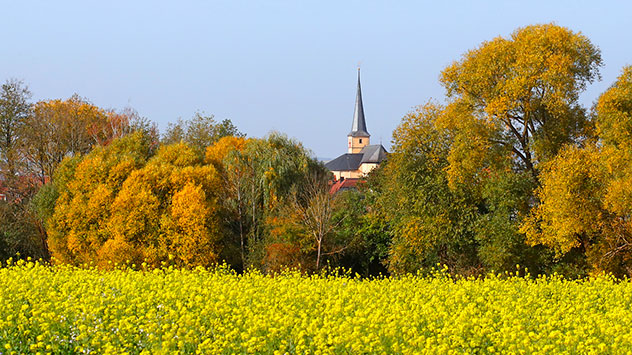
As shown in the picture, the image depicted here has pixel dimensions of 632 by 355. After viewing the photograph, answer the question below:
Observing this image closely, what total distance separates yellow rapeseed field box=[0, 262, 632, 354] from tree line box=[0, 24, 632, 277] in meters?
16.9

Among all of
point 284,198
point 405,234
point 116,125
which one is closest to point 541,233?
point 405,234

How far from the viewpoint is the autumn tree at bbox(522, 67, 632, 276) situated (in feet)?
104

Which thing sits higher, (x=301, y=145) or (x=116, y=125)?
(x=116, y=125)

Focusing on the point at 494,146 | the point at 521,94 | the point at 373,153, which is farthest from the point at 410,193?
the point at 373,153

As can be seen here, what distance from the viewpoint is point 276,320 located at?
11.6 m

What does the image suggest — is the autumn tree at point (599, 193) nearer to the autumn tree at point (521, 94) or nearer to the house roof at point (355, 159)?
the autumn tree at point (521, 94)

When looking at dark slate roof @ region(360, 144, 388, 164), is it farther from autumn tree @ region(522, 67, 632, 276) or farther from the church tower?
autumn tree @ region(522, 67, 632, 276)

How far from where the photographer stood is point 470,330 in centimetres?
1159

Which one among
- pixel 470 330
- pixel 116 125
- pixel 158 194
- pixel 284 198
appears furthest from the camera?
pixel 116 125

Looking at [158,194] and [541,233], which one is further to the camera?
[158,194]

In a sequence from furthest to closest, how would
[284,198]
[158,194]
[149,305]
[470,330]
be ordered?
[284,198] → [158,194] → [149,305] → [470,330]

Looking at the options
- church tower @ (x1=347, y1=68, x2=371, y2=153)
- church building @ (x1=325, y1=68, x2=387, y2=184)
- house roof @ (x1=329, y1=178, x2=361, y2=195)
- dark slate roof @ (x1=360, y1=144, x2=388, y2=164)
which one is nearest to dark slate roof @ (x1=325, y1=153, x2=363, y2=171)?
church building @ (x1=325, y1=68, x2=387, y2=184)

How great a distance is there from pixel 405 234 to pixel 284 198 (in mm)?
9967

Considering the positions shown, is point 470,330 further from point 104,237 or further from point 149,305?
point 104,237
